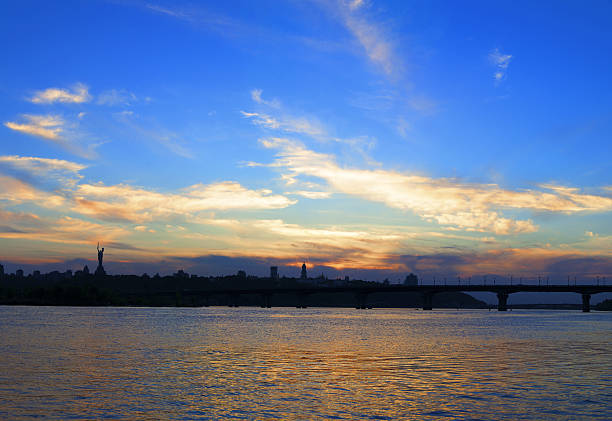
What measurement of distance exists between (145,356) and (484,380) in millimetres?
27469

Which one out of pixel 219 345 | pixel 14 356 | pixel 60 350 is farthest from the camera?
pixel 219 345

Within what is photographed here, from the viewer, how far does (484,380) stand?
1508 inches

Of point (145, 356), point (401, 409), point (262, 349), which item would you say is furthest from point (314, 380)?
point (262, 349)

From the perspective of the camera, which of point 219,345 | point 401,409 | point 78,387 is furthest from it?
point 219,345

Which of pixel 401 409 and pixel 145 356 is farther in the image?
pixel 145 356

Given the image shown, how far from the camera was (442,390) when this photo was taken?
111 feet

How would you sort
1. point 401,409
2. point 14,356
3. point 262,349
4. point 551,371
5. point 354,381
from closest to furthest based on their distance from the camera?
point 401,409
point 354,381
point 551,371
point 14,356
point 262,349

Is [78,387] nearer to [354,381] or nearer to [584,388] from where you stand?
[354,381]

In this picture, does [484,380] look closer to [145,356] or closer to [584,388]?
[584,388]

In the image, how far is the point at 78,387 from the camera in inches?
1307

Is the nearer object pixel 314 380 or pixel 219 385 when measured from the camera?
pixel 219 385

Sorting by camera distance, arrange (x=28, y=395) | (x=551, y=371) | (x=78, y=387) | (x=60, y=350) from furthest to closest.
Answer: (x=60, y=350), (x=551, y=371), (x=78, y=387), (x=28, y=395)

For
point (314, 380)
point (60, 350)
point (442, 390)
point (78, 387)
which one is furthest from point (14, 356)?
point (442, 390)

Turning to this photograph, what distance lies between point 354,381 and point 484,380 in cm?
809
